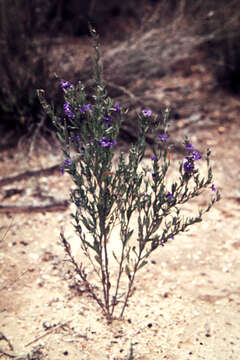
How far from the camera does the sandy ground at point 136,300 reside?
2.30 meters

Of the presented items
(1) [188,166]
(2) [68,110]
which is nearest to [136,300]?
(1) [188,166]

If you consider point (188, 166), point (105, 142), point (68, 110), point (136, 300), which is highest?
point (68, 110)

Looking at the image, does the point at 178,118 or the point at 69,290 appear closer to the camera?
the point at 69,290

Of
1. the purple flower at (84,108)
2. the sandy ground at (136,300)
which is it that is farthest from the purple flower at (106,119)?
the sandy ground at (136,300)

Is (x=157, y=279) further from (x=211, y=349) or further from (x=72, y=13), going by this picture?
(x=72, y=13)

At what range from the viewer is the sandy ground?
7.56ft

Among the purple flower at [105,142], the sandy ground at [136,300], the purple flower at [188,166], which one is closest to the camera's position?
the purple flower at [105,142]

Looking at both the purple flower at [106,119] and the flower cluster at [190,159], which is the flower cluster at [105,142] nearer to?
the purple flower at [106,119]

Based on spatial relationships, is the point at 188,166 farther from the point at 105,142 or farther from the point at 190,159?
the point at 105,142

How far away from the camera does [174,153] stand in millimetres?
4465

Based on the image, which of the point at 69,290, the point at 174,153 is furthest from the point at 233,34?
the point at 69,290

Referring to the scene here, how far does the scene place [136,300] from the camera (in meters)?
2.73

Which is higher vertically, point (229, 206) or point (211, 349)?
point (229, 206)

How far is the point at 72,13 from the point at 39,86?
259cm
